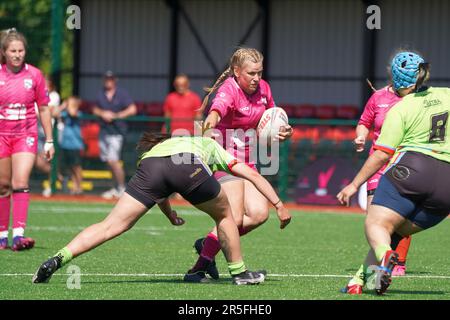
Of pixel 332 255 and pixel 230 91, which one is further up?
pixel 230 91

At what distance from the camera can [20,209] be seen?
1138 centimetres

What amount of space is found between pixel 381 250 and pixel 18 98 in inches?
205

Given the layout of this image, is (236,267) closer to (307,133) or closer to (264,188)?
(264,188)

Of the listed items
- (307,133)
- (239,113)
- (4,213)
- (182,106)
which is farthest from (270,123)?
(182,106)

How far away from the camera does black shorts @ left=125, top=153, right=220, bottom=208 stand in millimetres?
8109

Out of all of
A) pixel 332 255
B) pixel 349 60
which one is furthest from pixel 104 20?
pixel 332 255

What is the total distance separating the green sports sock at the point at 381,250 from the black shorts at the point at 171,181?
4.40 feet

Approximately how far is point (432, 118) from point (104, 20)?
795 inches

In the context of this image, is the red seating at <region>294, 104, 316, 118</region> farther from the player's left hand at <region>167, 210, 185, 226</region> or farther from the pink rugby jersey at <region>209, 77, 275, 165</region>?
the player's left hand at <region>167, 210, 185, 226</region>

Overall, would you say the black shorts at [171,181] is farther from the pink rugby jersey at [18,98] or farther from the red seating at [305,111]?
the red seating at [305,111]

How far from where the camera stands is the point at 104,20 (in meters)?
27.1

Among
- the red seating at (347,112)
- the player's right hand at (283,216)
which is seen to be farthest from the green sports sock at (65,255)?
the red seating at (347,112)

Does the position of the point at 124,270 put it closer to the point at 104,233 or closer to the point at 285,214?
the point at 104,233

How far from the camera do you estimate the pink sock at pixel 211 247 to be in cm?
902
